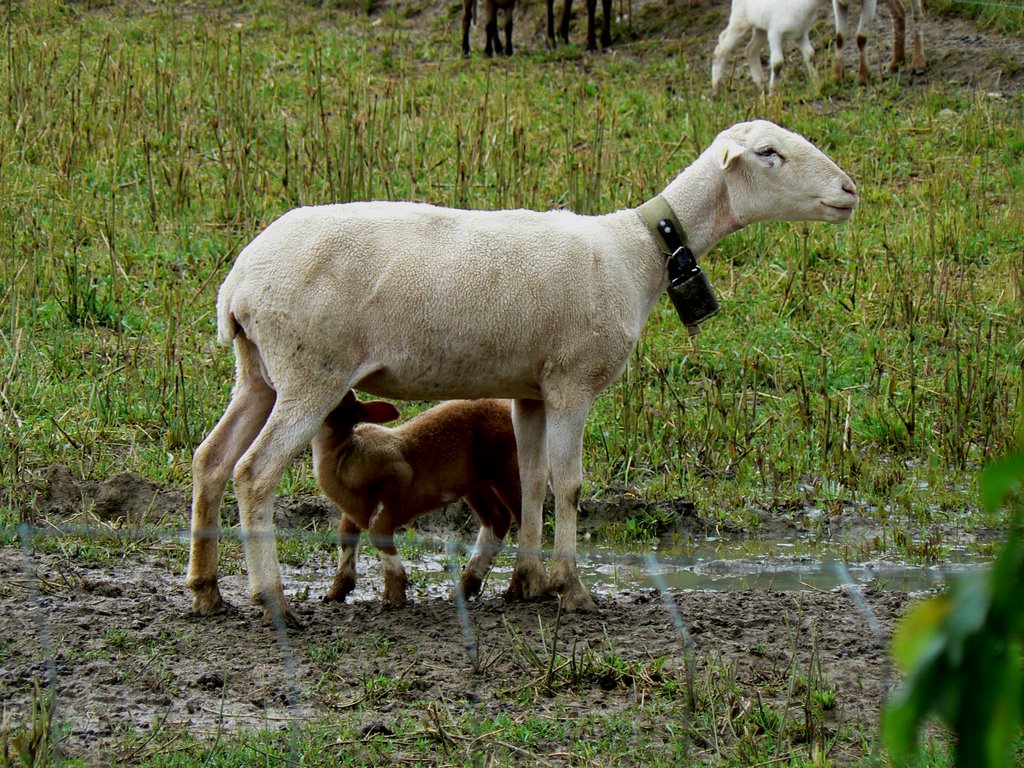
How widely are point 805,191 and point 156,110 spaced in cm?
729

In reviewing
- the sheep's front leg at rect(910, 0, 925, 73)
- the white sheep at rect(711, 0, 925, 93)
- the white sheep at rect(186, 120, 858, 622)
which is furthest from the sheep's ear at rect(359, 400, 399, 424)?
the sheep's front leg at rect(910, 0, 925, 73)

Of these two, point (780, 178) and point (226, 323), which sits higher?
point (780, 178)

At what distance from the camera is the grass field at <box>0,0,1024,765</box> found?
687 centimetres

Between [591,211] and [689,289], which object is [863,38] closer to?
[591,211]

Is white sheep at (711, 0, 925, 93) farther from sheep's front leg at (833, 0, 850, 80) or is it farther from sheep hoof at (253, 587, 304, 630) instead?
sheep hoof at (253, 587, 304, 630)

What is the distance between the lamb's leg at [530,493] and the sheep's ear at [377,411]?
515 mm

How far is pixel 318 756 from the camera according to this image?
12.0ft

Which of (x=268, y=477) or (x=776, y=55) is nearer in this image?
(x=268, y=477)

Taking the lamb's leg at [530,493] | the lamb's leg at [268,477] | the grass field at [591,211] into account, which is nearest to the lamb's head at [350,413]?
the lamb's leg at [268,477]

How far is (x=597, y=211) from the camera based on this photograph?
9.70 meters

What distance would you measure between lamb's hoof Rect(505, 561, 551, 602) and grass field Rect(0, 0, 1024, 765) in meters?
1.33

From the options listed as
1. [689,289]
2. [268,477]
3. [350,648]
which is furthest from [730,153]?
[350,648]

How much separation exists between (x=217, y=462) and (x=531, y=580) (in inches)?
50.3

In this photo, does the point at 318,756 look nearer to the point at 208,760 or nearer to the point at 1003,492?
the point at 208,760
